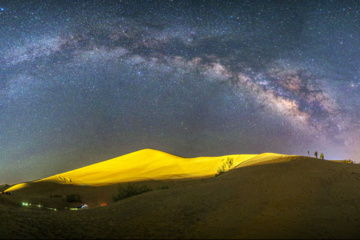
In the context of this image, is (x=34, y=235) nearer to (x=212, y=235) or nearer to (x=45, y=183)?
(x=212, y=235)

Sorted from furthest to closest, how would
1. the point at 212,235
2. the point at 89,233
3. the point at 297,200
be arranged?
1. the point at 297,200
2. the point at 89,233
3. the point at 212,235

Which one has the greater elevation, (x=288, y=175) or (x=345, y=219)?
(x=288, y=175)

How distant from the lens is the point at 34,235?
24.0ft

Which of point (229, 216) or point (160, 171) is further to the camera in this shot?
point (160, 171)

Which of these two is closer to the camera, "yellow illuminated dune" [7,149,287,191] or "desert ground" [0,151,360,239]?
"desert ground" [0,151,360,239]

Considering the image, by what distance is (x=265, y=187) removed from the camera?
1262cm

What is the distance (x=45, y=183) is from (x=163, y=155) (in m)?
31.5

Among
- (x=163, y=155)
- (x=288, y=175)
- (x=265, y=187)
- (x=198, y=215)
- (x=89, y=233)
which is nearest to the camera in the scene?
(x=89, y=233)

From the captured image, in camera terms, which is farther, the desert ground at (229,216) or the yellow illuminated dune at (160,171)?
the yellow illuminated dune at (160,171)

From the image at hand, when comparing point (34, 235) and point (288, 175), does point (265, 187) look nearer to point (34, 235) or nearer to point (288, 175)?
point (288, 175)

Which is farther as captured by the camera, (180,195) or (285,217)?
(180,195)

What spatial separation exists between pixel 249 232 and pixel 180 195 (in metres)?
6.08

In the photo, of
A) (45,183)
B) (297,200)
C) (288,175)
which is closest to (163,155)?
(45,183)

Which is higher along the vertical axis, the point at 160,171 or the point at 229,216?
the point at 229,216
